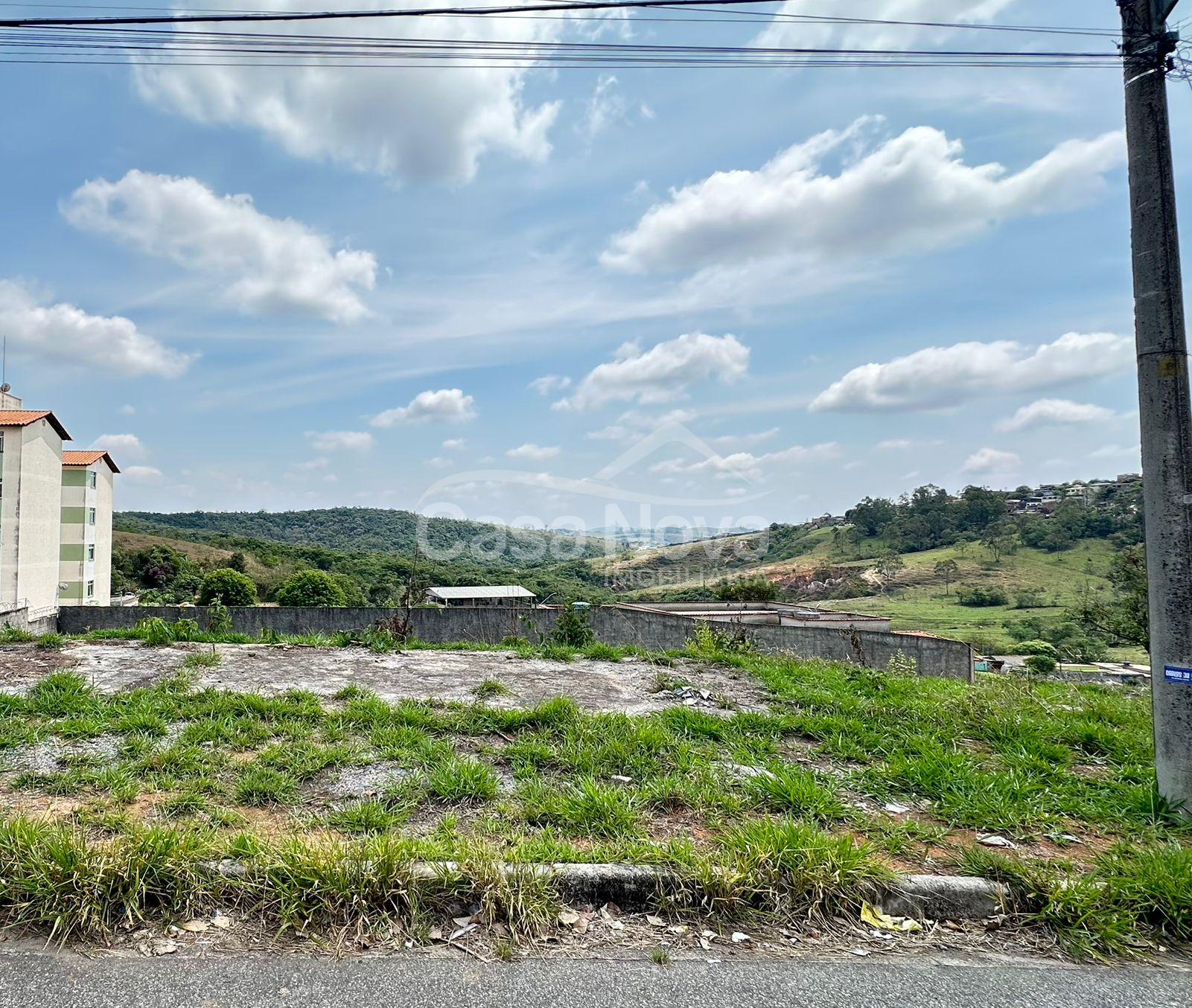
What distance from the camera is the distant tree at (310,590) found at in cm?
3272

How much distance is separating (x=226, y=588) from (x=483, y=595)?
14395mm

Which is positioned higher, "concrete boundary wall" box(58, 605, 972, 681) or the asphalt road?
the asphalt road

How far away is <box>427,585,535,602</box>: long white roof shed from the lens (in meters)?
26.8

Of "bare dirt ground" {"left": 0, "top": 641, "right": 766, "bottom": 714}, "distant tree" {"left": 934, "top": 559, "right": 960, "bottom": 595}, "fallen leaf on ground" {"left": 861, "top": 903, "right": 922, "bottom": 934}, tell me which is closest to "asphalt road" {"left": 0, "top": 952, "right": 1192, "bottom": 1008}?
"fallen leaf on ground" {"left": 861, "top": 903, "right": 922, "bottom": 934}

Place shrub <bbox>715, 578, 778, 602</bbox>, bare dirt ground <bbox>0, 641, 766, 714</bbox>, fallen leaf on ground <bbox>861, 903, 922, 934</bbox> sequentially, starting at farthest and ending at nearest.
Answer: shrub <bbox>715, 578, 778, 602</bbox> → bare dirt ground <bbox>0, 641, 766, 714</bbox> → fallen leaf on ground <bbox>861, 903, 922, 934</bbox>

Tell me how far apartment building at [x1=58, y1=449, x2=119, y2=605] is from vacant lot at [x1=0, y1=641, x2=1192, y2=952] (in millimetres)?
30558

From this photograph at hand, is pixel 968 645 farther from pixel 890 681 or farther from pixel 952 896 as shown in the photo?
pixel 952 896

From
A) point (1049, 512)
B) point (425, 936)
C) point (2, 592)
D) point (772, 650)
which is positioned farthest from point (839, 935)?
point (1049, 512)

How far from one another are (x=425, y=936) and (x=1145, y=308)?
3869 millimetres

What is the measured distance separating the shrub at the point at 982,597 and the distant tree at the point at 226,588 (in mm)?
46176

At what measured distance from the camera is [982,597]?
4475 centimetres

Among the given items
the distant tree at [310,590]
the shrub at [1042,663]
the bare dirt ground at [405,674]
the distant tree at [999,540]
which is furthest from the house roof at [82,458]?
the distant tree at [999,540]

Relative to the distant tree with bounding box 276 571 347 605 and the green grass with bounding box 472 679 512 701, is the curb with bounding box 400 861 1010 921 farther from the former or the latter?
the distant tree with bounding box 276 571 347 605

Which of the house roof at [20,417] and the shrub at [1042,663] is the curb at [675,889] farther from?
the house roof at [20,417]
